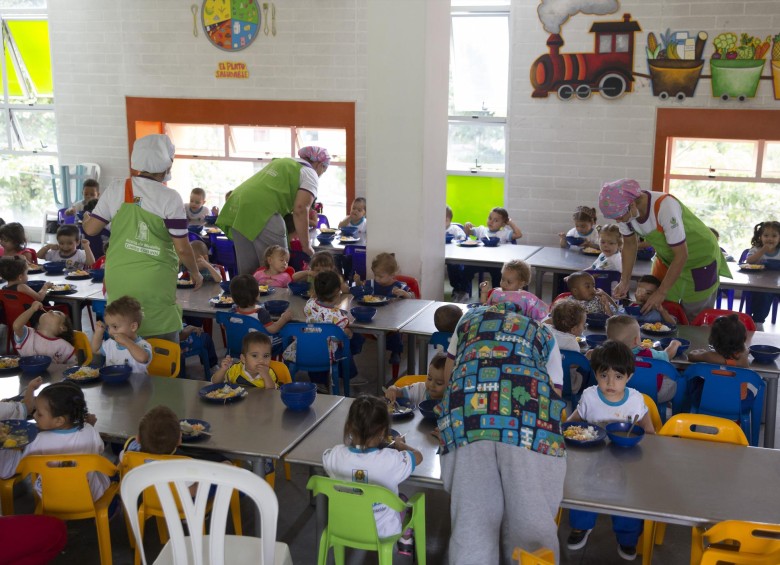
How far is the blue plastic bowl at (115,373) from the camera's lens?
15.2 feet

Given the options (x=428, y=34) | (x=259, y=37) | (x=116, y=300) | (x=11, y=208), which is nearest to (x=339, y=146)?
(x=259, y=37)

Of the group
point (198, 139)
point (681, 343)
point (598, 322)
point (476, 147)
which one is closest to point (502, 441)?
point (681, 343)

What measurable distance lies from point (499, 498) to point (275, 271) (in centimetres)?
406

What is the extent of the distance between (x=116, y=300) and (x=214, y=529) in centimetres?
246

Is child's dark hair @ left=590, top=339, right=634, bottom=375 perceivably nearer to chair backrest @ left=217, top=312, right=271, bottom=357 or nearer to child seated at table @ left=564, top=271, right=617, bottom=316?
child seated at table @ left=564, top=271, right=617, bottom=316

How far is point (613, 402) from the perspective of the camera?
160 inches

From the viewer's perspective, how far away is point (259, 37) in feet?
36.6

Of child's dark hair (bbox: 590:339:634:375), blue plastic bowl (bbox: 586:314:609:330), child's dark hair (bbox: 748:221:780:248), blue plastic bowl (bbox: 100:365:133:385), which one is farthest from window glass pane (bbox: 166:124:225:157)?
child's dark hair (bbox: 590:339:634:375)

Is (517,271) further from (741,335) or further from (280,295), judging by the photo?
(280,295)

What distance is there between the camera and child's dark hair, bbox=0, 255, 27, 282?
6.53m

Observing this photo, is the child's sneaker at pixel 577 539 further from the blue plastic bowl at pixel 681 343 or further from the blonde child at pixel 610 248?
the blonde child at pixel 610 248

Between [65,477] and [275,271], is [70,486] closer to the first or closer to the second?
[65,477]

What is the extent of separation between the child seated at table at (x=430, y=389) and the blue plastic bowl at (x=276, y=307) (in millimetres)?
1975

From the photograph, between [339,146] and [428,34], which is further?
[339,146]
